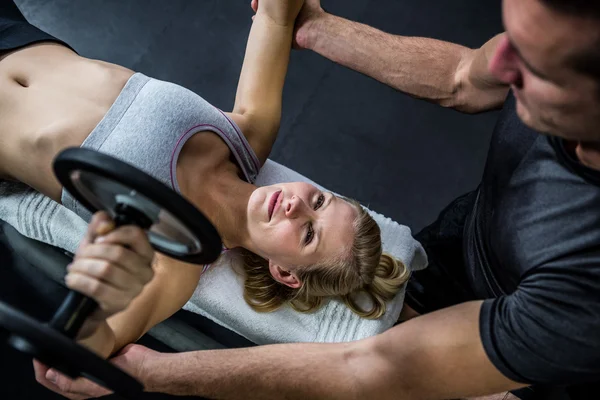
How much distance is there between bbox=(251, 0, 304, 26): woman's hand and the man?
1.59ft

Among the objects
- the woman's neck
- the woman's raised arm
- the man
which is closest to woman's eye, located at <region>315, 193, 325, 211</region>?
the woman's neck

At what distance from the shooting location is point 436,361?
4.53 ft

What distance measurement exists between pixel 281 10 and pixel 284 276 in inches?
34.1

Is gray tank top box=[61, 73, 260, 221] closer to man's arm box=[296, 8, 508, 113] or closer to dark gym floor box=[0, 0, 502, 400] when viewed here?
man's arm box=[296, 8, 508, 113]

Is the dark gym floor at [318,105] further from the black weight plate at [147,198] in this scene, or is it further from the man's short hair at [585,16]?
the man's short hair at [585,16]

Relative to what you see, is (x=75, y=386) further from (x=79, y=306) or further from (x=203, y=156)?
(x=203, y=156)

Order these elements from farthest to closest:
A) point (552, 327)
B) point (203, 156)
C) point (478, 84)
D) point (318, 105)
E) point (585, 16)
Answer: point (318, 105), point (203, 156), point (478, 84), point (552, 327), point (585, 16)

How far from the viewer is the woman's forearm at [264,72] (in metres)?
2.04

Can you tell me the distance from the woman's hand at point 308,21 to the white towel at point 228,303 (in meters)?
0.82

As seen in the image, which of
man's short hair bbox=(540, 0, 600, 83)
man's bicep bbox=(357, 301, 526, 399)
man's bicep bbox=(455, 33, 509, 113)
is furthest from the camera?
man's bicep bbox=(455, 33, 509, 113)

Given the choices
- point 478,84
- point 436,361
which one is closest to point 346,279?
point 436,361

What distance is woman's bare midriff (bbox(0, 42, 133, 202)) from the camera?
5.88ft

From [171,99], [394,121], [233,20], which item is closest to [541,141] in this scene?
[171,99]

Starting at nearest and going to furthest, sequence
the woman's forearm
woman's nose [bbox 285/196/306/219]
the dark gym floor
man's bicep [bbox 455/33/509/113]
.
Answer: man's bicep [bbox 455/33/509/113] → woman's nose [bbox 285/196/306/219] → the woman's forearm → the dark gym floor
